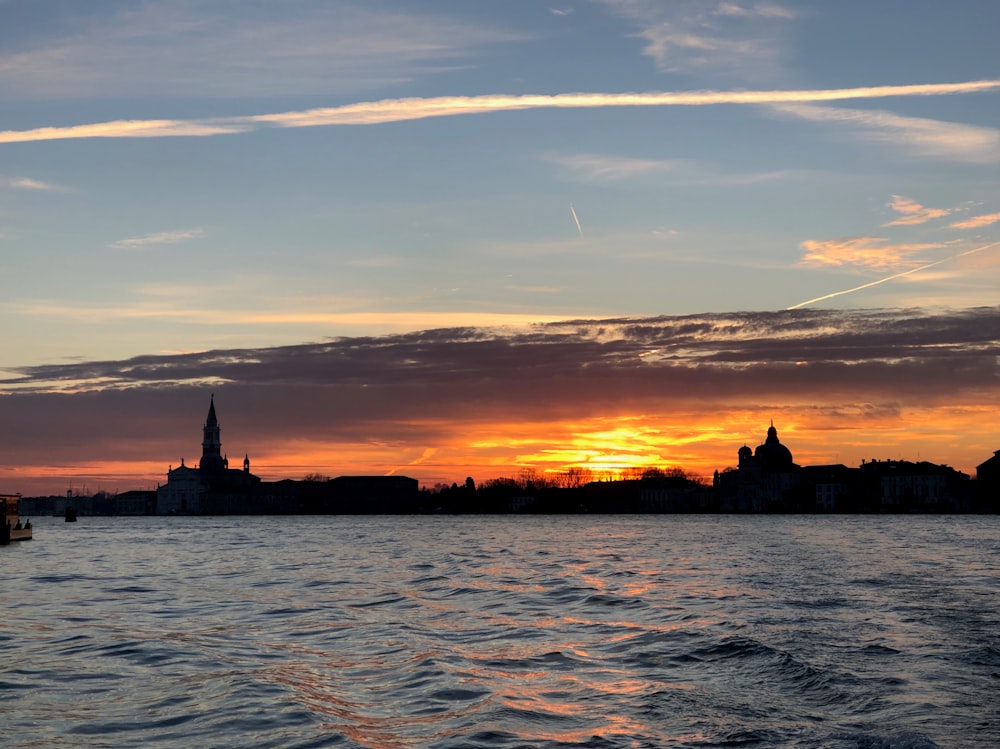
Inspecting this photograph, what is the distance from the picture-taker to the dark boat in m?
94.1

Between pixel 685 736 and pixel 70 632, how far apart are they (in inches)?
701

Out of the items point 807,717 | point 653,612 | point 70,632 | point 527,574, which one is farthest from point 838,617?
point 527,574

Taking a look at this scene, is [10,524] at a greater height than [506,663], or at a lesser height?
greater

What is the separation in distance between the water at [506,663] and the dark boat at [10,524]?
53.5 meters

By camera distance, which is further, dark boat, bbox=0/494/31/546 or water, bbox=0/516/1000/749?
dark boat, bbox=0/494/31/546

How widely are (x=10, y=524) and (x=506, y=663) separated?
91059 mm

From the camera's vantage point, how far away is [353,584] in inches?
1773

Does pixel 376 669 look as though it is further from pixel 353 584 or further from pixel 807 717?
pixel 353 584

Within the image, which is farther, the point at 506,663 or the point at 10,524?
the point at 10,524

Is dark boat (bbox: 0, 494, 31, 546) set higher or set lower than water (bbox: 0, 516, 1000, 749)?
higher

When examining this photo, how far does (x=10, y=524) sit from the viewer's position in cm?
10188

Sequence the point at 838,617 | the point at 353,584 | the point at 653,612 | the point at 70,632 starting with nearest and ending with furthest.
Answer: the point at 70,632 → the point at 838,617 → the point at 653,612 → the point at 353,584

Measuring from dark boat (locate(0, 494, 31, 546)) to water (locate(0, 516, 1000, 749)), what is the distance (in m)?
53.5

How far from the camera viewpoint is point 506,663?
22.8 meters
